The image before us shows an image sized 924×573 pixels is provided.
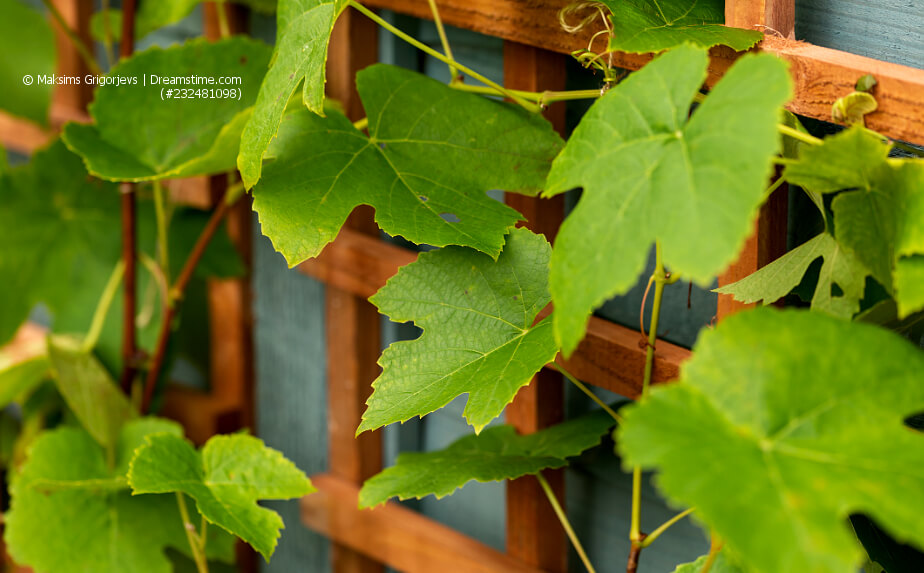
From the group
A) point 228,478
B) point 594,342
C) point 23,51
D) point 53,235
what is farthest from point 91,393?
point 594,342

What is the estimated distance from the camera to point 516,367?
648 millimetres

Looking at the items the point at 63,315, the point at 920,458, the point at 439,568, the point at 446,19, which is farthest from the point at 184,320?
the point at 920,458

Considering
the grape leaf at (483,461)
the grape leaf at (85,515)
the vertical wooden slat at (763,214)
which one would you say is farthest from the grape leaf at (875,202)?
the grape leaf at (85,515)

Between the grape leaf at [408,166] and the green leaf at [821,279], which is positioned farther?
the grape leaf at [408,166]

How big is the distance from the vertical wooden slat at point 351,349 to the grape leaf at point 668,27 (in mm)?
482

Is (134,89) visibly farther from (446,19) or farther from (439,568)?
(439,568)

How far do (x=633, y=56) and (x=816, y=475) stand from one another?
42cm

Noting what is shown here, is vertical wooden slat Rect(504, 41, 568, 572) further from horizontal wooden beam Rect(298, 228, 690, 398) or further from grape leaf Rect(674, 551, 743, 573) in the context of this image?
grape leaf Rect(674, 551, 743, 573)

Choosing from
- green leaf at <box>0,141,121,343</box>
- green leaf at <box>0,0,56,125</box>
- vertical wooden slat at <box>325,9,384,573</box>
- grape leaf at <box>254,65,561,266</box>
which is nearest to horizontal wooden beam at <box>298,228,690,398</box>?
vertical wooden slat at <box>325,9,384,573</box>

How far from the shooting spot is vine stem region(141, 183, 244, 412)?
43.9 inches

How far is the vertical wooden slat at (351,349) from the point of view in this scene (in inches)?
42.5

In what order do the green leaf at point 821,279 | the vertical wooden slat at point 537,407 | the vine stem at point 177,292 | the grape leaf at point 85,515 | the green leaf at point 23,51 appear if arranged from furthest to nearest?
the green leaf at point 23,51
the vine stem at point 177,292
the grape leaf at point 85,515
the vertical wooden slat at point 537,407
the green leaf at point 821,279

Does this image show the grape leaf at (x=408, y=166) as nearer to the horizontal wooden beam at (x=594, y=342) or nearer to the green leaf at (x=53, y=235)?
the horizontal wooden beam at (x=594, y=342)

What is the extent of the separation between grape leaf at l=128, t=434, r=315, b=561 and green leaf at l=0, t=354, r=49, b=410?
19.5 inches
